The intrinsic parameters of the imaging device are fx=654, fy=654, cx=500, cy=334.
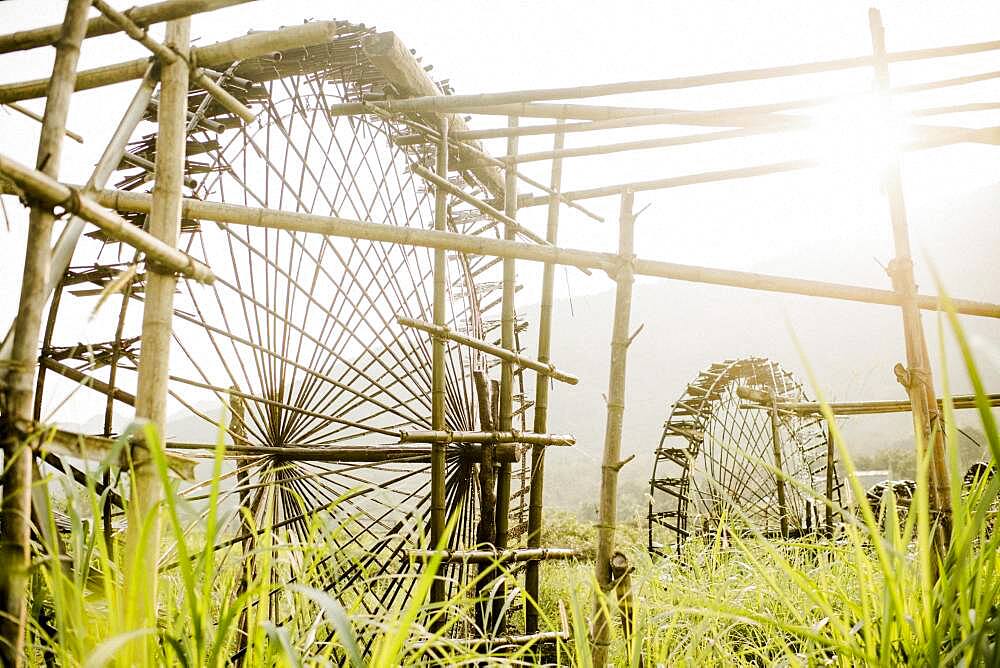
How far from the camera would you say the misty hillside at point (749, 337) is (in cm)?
5306

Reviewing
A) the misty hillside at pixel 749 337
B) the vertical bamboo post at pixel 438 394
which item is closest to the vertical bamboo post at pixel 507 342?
the vertical bamboo post at pixel 438 394

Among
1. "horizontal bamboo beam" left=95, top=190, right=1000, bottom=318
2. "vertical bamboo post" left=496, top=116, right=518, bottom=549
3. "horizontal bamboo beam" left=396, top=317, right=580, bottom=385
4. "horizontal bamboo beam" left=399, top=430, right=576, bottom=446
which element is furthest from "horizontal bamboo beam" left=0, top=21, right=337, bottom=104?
"vertical bamboo post" left=496, top=116, right=518, bottom=549

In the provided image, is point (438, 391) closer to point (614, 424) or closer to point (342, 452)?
point (342, 452)

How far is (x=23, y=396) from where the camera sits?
1364 mm

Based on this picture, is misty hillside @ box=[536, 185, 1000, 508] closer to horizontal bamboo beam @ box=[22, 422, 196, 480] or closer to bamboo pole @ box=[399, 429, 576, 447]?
bamboo pole @ box=[399, 429, 576, 447]

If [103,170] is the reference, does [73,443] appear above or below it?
below

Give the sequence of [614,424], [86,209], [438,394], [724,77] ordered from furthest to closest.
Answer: [438,394] < [724,77] < [614,424] < [86,209]

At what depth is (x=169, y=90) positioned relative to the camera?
1897 millimetres

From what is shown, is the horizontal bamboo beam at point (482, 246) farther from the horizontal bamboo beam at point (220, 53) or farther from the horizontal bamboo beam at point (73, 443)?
the horizontal bamboo beam at point (73, 443)

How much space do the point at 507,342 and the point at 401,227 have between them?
329 centimetres

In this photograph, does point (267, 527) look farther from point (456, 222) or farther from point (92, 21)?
point (456, 222)

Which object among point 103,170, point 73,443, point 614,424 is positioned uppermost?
point 103,170

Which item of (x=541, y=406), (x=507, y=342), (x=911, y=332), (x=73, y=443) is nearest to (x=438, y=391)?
(x=507, y=342)

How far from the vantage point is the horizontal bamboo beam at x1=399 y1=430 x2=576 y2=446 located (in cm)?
463
